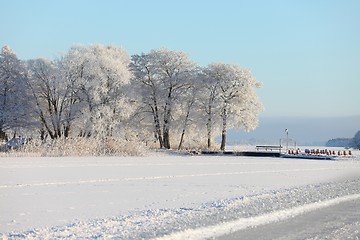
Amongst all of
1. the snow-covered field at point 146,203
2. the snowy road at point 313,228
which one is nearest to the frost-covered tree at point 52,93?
the snow-covered field at point 146,203

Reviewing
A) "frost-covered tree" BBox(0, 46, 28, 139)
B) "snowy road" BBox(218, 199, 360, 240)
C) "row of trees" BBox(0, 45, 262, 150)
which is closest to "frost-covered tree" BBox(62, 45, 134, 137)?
"row of trees" BBox(0, 45, 262, 150)

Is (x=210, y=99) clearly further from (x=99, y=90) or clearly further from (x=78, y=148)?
(x=78, y=148)

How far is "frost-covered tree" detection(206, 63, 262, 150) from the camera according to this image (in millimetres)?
53156

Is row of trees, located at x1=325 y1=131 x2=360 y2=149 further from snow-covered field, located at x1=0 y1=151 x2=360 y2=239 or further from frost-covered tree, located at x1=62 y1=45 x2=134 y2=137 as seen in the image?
snow-covered field, located at x1=0 y1=151 x2=360 y2=239

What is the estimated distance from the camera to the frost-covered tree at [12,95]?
2100 inches

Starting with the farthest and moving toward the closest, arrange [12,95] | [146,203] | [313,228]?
[12,95]
[146,203]
[313,228]

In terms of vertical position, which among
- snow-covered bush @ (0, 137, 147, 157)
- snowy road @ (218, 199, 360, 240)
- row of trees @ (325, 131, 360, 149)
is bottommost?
snowy road @ (218, 199, 360, 240)

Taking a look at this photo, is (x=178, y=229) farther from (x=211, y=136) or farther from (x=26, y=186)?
(x=211, y=136)

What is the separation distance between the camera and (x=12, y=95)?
53.8m

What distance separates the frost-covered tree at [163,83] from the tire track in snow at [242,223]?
138 feet

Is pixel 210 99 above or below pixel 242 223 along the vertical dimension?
above

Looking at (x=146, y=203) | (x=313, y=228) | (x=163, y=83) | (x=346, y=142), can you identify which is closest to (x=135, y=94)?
(x=163, y=83)

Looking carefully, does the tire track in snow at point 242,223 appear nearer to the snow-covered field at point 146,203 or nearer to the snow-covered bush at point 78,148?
the snow-covered field at point 146,203

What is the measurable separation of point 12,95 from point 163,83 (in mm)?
16425
